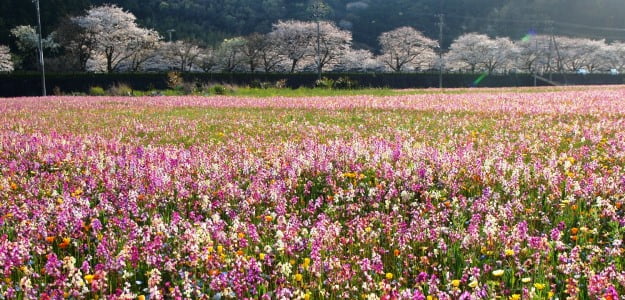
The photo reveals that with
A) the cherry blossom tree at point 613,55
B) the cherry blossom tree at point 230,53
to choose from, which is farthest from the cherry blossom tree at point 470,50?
the cherry blossom tree at point 230,53

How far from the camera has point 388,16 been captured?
145250mm

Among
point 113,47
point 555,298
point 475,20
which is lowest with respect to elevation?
point 555,298

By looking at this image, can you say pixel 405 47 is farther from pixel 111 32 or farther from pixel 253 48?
pixel 111 32

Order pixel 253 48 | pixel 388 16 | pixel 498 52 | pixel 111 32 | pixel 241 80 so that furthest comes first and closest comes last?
pixel 388 16 → pixel 498 52 → pixel 253 48 → pixel 111 32 → pixel 241 80

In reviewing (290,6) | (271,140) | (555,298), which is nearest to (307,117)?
(271,140)

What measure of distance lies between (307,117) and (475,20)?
141 meters

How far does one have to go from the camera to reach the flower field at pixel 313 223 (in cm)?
297

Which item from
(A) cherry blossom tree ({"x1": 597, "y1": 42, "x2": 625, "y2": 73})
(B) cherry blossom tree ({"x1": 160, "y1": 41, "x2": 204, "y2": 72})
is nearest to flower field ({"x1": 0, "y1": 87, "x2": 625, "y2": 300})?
(B) cherry blossom tree ({"x1": 160, "y1": 41, "x2": 204, "y2": 72})

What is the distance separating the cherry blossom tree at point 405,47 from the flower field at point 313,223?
103102mm

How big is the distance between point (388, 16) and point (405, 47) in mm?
39702

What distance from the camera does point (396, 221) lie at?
4.04 meters

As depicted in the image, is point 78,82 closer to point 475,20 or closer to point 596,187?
point 596,187

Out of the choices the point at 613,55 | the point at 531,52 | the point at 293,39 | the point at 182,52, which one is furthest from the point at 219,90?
the point at 613,55

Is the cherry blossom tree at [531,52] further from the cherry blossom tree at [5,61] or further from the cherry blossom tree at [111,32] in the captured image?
the cherry blossom tree at [5,61]
